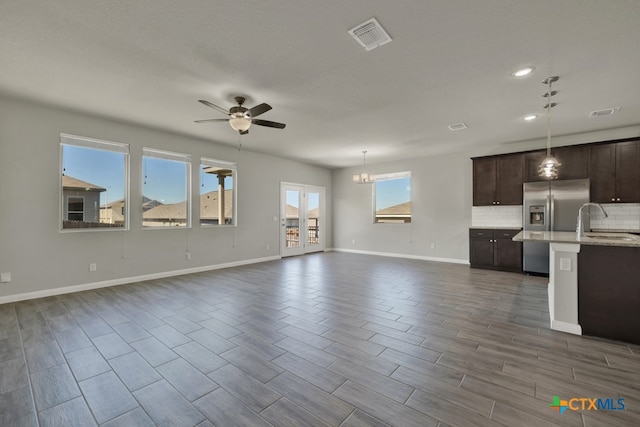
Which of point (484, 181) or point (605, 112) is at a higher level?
point (605, 112)

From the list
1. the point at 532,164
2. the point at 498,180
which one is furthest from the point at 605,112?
the point at 498,180

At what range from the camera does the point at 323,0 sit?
2080 mm

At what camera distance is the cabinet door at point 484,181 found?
6.16m

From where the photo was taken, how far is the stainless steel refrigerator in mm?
5195

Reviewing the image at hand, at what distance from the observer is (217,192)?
6.38 meters

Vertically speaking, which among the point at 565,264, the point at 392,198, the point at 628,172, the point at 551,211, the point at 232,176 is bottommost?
the point at 565,264

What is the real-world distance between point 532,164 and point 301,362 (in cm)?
613

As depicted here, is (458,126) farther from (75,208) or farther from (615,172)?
(75,208)

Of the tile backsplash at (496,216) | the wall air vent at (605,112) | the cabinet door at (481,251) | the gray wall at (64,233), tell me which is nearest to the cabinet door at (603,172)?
the wall air vent at (605,112)

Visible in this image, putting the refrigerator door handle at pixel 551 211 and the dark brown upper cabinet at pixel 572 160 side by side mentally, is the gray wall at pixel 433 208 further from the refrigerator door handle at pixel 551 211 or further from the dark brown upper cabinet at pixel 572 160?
the refrigerator door handle at pixel 551 211

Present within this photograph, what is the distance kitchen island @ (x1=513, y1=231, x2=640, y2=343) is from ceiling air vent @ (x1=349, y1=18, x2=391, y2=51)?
A: 2.73m

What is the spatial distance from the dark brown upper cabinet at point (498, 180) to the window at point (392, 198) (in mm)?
1867

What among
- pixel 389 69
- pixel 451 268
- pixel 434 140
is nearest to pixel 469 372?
pixel 389 69

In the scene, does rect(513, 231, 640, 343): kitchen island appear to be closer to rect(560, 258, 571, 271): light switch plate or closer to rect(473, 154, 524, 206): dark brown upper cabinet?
rect(560, 258, 571, 271): light switch plate
